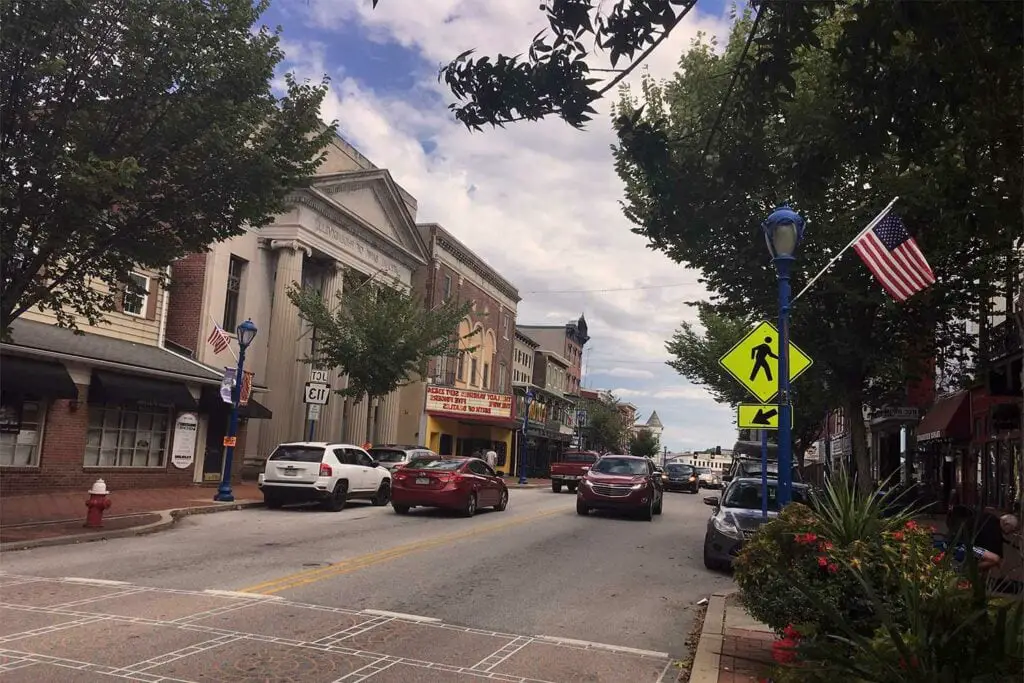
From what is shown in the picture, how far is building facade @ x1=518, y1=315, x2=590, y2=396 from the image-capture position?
82125 millimetres

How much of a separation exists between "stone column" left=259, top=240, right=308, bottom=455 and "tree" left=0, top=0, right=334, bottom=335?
1616cm

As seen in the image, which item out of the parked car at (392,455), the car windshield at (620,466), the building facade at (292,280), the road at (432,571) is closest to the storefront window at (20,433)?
the road at (432,571)

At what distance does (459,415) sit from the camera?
42.8 metres

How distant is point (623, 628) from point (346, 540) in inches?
267

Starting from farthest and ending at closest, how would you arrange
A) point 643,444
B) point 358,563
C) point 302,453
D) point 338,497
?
point 643,444 < point 338,497 < point 302,453 < point 358,563

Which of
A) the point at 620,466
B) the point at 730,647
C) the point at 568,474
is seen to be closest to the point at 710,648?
the point at 730,647

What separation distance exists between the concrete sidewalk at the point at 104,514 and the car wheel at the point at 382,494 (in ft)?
9.59

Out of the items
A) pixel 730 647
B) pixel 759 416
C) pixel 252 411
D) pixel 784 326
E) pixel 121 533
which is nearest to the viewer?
pixel 730 647

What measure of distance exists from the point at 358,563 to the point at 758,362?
5917 mm

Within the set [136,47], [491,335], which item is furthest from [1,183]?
[491,335]

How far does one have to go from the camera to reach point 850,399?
18.0 m

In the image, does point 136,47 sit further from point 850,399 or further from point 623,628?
point 850,399

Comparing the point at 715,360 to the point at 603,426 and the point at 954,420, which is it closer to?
the point at 954,420

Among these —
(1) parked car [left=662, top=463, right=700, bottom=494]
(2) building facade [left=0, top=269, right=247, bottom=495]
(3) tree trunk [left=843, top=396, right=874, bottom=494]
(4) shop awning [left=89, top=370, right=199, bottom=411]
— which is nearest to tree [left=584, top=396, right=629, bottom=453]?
(1) parked car [left=662, top=463, right=700, bottom=494]
